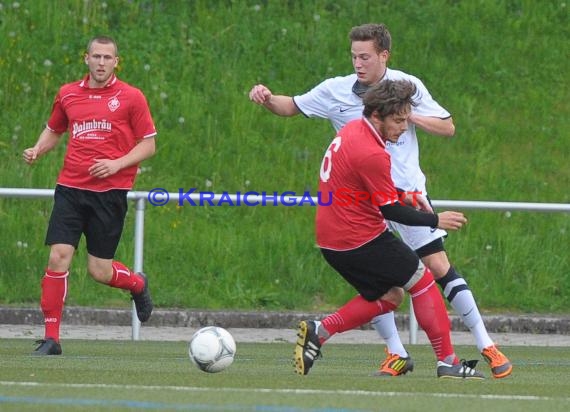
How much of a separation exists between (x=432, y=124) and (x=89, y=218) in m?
2.58

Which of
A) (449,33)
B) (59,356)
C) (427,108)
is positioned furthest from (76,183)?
(449,33)

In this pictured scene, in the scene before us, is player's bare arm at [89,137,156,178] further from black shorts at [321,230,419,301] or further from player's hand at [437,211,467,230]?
player's hand at [437,211,467,230]

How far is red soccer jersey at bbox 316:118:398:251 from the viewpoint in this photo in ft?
A: 26.4

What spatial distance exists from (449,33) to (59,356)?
11538 millimetres

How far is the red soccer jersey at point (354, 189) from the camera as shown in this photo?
8047 millimetres

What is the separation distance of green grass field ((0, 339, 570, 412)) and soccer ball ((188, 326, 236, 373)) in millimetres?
89

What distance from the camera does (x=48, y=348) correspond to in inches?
383

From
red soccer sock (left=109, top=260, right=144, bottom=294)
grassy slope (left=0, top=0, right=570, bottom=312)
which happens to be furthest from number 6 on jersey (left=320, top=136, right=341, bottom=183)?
grassy slope (left=0, top=0, right=570, bottom=312)

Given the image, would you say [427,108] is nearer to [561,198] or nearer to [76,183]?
[76,183]

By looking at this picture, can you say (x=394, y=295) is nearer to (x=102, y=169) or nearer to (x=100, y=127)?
(x=102, y=169)

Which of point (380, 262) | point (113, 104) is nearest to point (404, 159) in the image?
point (380, 262)

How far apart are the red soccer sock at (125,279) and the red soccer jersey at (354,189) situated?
2.69m

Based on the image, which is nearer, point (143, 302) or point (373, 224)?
point (373, 224)

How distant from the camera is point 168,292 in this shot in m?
15.0
